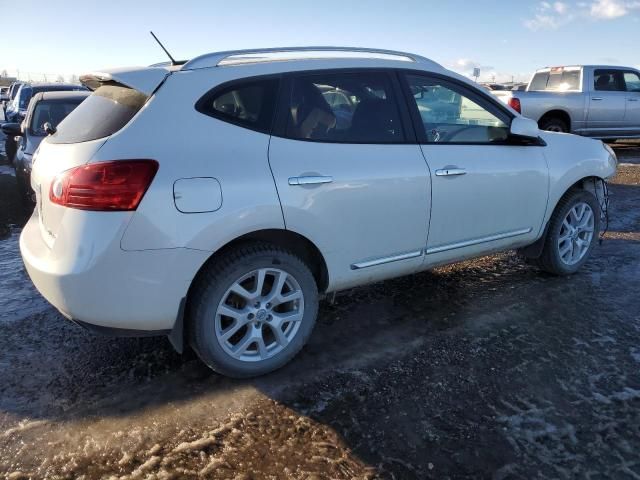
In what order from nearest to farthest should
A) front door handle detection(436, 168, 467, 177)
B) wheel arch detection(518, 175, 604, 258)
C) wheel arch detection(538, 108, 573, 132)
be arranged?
front door handle detection(436, 168, 467, 177) → wheel arch detection(518, 175, 604, 258) → wheel arch detection(538, 108, 573, 132)

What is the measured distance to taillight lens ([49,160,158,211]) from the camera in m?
2.44

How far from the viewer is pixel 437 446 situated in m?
2.44

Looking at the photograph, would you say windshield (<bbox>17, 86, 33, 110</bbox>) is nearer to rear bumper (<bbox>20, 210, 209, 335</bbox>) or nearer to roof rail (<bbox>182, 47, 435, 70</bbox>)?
roof rail (<bbox>182, 47, 435, 70</bbox>)

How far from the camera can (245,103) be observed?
285cm

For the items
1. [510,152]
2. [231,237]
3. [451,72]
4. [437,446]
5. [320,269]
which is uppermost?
[451,72]


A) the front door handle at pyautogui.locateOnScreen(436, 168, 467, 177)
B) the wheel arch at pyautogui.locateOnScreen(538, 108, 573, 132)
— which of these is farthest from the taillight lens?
the wheel arch at pyautogui.locateOnScreen(538, 108, 573, 132)

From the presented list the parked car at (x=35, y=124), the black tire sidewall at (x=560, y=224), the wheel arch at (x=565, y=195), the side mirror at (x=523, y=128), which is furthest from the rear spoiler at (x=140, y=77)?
the parked car at (x=35, y=124)

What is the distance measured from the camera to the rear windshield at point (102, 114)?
105 inches

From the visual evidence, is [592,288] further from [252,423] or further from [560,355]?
[252,423]

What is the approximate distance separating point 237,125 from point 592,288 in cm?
322

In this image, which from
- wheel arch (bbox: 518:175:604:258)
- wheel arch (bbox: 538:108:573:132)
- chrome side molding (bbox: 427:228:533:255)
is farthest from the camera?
wheel arch (bbox: 538:108:573:132)

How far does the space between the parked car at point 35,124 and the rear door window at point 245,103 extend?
482cm

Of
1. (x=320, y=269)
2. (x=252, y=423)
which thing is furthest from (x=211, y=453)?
(x=320, y=269)

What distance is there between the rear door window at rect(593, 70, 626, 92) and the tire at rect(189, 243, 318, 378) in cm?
1141
